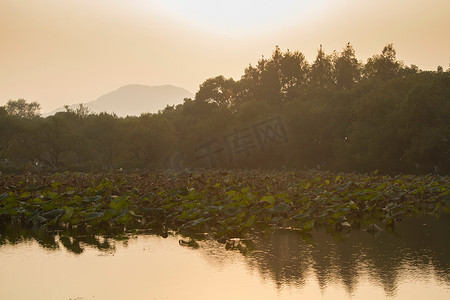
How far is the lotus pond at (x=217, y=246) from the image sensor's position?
11.7 metres

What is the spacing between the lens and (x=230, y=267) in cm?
1352

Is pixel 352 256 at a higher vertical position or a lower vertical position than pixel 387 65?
lower

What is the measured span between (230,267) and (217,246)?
104 inches

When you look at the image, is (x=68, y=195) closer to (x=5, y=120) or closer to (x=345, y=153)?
(x=345, y=153)

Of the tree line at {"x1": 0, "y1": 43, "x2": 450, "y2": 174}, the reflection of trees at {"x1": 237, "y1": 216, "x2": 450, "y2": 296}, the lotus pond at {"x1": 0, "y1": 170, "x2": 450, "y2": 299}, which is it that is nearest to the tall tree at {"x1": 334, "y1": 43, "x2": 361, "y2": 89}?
the tree line at {"x1": 0, "y1": 43, "x2": 450, "y2": 174}

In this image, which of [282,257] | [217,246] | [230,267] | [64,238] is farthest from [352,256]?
[64,238]

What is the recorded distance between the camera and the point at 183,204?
19703 millimetres

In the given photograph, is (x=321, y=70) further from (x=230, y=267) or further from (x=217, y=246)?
(x=230, y=267)

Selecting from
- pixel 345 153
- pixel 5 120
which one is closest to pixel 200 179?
pixel 345 153

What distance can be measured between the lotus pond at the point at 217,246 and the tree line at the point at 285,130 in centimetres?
2775

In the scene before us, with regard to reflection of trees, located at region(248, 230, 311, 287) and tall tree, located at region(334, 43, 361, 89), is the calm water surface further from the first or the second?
tall tree, located at region(334, 43, 361, 89)

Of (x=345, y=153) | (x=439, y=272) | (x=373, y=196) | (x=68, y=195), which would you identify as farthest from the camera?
(x=345, y=153)

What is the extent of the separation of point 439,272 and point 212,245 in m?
6.57

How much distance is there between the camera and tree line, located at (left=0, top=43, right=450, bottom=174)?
168 feet
